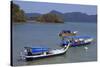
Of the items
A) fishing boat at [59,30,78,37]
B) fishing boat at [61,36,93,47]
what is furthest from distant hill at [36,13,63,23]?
fishing boat at [61,36,93,47]

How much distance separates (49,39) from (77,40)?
38cm

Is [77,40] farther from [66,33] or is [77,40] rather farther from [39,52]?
[39,52]

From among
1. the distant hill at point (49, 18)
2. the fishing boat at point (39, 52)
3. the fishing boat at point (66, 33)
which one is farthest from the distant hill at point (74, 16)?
the fishing boat at point (39, 52)

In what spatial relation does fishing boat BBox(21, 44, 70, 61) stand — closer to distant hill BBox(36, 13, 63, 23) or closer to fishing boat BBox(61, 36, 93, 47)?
fishing boat BBox(61, 36, 93, 47)

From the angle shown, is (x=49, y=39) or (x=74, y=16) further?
(x=74, y=16)

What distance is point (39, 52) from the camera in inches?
92.5

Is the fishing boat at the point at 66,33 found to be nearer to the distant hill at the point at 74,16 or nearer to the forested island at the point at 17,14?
the distant hill at the point at 74,16

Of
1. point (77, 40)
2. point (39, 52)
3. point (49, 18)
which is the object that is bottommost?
point (39, 52)

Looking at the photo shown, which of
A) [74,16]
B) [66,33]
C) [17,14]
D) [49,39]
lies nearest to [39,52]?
[49,39]

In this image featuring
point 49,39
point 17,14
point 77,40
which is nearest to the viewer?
point 17,14

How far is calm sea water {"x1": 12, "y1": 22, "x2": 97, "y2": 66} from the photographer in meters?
2.26

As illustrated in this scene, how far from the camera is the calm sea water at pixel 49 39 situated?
226cm

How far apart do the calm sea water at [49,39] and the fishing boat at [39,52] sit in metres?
0.05

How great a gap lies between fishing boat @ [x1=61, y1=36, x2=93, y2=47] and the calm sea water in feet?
0.17
